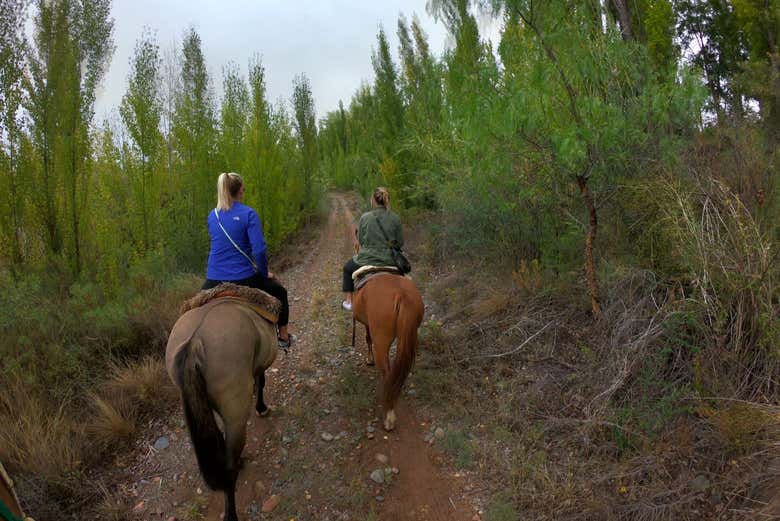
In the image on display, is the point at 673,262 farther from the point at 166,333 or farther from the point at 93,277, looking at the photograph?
the point at 93,277

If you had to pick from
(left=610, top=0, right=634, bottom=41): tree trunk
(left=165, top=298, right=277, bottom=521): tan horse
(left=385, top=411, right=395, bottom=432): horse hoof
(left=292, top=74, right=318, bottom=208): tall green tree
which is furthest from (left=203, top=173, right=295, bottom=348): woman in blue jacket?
(left=292, top=74, right=318, bottom=208): tall green tree

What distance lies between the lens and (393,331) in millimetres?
3725

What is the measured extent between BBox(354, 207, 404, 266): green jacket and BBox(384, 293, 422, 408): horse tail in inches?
33.9

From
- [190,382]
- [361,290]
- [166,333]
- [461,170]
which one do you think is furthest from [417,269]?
[190,382]

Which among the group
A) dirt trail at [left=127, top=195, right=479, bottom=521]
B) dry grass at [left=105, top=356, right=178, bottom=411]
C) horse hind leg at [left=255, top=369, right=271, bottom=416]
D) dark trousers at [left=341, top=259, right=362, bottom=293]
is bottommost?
dirt trail at [left=127, top=195, right=479, bottom=521]

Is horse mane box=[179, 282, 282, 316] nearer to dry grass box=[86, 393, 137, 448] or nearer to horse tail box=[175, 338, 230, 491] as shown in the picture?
horse tail box=[175, 338, 230, 491]

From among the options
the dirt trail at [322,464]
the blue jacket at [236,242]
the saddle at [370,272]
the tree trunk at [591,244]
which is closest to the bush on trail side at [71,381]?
the dirt trail at [322,464]

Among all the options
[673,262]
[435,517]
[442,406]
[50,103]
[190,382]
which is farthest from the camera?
[50,103]

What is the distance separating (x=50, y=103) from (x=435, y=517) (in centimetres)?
788

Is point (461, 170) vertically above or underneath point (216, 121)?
underneath

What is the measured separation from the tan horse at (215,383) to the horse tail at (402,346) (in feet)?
4.32

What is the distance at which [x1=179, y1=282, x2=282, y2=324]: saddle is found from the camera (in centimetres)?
326

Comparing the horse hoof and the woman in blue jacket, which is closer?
the woman in blue jacket

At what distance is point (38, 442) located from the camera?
3.23m
